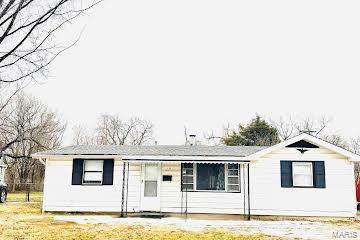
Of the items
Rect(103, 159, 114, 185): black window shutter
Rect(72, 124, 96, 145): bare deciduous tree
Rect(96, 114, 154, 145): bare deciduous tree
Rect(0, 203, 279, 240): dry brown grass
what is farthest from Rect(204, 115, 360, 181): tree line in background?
Rect(0, 203, 279, 240): dry brown grass

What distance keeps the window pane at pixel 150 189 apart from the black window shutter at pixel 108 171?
5.18 feet

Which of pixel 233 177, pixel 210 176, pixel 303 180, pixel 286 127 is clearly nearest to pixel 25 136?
pixel 210 176

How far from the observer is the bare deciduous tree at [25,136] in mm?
38944

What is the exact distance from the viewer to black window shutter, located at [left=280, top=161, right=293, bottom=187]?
53.8ft

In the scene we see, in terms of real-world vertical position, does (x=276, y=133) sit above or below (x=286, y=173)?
above

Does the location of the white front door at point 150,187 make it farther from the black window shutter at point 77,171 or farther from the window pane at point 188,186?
the black window shutter at point 77,171

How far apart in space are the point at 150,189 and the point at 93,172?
8.83 ft

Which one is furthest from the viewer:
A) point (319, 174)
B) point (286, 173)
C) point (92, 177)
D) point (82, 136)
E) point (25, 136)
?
point (82, 136)

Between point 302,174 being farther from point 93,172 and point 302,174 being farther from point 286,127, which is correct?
point 286,127

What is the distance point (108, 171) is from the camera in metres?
17.1

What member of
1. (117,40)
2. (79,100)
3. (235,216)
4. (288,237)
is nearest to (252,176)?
(235,216)

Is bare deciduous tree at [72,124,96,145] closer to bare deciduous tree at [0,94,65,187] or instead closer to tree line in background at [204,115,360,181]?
bare deciduous tree at [0,94,65,187]

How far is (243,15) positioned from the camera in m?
10.7

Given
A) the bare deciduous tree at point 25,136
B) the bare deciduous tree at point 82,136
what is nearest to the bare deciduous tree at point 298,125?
the bare deciduous tree at point 82,136
